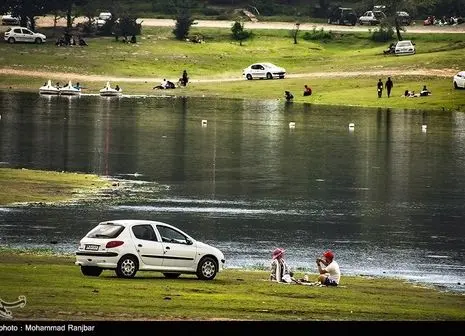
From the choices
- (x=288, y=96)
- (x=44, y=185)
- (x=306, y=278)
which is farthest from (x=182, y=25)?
(x=306, y=278)

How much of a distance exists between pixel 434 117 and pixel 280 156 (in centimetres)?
3330

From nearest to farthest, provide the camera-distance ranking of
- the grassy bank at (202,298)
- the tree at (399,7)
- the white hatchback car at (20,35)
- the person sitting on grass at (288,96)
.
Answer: the grassy bank at (202,298) → the person sitting on grass at (288,96) → the white hatchback car at (20,35) → the tree at (399,7)

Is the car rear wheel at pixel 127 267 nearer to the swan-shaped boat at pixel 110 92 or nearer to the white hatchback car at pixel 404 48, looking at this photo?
the swan-shaped boat at pixel 110 92

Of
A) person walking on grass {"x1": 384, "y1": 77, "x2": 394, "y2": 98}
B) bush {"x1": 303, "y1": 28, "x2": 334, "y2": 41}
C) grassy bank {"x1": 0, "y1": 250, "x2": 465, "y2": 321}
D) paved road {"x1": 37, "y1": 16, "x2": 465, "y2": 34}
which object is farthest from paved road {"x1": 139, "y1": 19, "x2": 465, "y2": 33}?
grassy bank {"x1": 0, "y1": 250, "x2": 465, "y2": 321}

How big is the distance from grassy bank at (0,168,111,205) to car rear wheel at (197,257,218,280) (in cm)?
1972

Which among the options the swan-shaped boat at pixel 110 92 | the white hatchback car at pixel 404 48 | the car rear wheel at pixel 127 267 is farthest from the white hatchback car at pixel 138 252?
the white hatchback car at pixel 404 48

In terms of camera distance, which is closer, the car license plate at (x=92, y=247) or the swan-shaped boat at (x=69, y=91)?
the car license plate at (x=92, y=247)

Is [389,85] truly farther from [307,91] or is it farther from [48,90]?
[48,90]

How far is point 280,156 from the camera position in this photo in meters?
85.0

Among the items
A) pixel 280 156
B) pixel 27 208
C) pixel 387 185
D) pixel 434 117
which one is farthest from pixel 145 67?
pixel 27 208

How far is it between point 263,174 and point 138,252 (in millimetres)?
39732

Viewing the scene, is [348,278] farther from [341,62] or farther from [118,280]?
[341,62]

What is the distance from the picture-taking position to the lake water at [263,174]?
4941 cm

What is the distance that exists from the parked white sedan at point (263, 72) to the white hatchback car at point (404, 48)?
12695 mm
